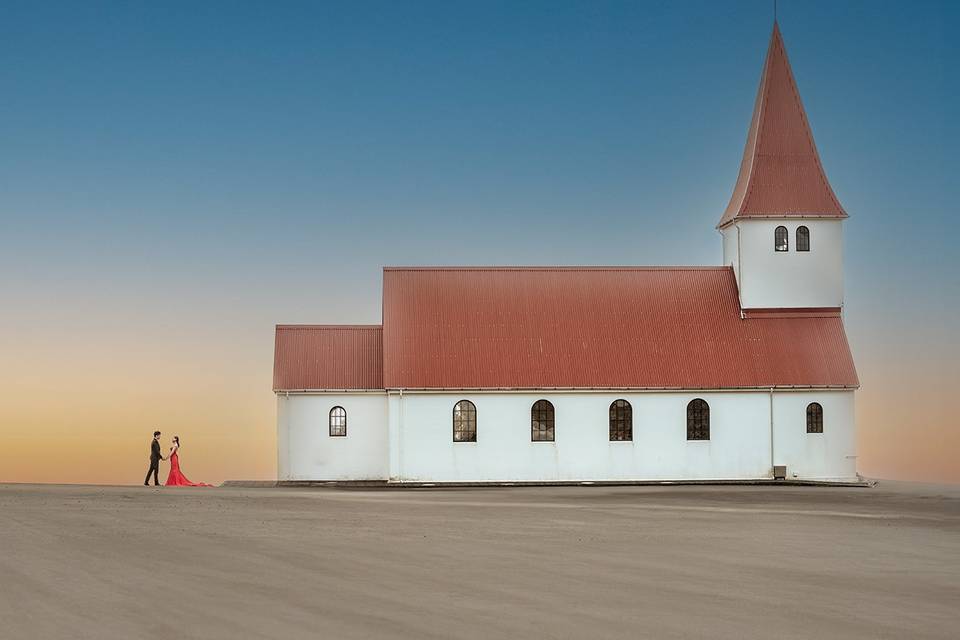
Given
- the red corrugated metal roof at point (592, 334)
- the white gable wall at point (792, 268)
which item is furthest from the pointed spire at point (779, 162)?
the red corrugated metal roof at point (592, 334)

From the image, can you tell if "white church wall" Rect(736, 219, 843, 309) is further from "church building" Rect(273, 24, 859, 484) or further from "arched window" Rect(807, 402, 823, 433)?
"arched window" Rect(807, 402, 823, 433)

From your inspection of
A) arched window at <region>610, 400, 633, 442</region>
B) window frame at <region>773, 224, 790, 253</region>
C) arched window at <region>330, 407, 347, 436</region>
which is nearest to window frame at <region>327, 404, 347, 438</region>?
arched window at <region>330, 407, 347, 436</region>

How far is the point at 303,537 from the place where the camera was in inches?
977

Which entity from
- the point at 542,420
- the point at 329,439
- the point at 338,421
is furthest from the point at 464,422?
the point at 329,439

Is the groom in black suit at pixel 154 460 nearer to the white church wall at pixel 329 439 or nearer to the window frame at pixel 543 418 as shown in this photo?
the white church wall at pixel 329 439

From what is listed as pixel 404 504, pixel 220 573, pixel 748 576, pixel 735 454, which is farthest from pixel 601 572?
pixel 735 454

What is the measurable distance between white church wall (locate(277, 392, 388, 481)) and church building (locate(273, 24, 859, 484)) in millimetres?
54

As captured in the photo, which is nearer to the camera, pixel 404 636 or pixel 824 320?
pixel 404 636

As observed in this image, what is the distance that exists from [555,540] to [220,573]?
305 inches

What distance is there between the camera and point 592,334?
47.7 meters

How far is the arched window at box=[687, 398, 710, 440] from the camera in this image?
1812 inches

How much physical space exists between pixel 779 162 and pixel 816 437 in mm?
11468

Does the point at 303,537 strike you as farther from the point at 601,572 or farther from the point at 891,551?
the point at 891,551

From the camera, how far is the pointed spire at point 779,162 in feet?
161
